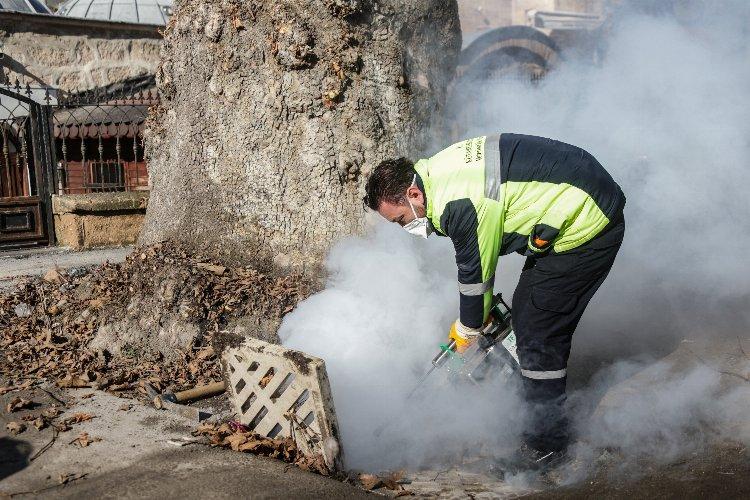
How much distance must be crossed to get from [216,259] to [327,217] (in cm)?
104

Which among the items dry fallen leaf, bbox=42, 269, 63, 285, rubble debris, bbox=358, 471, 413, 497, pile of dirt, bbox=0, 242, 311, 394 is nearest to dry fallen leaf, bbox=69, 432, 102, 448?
pile of dirt, bbox=0, 242, 311, 394

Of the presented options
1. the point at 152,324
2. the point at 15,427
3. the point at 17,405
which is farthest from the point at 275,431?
the point at 152,324

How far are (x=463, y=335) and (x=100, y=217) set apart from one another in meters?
6.28

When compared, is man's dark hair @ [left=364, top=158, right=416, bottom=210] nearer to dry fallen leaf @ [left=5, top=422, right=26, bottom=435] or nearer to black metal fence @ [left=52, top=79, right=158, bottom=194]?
dry fallen leaf @ [left=5, top=422, right=26, bottom=435]

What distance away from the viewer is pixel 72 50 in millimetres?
14500

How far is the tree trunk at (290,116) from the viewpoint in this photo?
19.3 ft

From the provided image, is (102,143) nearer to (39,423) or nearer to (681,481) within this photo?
(39,423)

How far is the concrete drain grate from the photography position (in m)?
3.70

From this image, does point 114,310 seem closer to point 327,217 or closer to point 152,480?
point 327,217

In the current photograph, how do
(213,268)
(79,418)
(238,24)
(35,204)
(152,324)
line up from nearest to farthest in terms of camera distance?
(79,418), (152,324), (213,268), (238,24), (35,204)

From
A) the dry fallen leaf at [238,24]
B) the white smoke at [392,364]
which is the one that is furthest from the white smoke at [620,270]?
the dry fallen leaf at [238,24]

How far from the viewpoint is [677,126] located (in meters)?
7.79

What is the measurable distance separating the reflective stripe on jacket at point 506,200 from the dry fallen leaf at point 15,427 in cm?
265

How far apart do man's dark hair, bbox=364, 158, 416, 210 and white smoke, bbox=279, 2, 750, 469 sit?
48.1 inches
